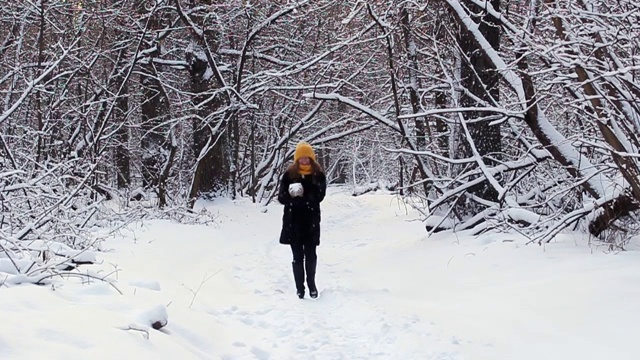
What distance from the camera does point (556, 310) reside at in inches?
173

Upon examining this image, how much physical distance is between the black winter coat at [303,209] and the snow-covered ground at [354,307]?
64 cm

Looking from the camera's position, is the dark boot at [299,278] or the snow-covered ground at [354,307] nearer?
the snow-covered ground at [354,307]

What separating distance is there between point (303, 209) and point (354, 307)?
148 centimetres

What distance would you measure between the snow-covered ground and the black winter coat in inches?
25.3

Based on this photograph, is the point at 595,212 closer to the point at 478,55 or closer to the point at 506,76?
the point at 506,76

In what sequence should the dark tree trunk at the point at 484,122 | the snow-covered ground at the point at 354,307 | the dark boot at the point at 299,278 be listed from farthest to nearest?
the dark tree trunk at the point at 484,122
the dark boot at the point at 299,278
the snow-covered ground at the point at 354,307

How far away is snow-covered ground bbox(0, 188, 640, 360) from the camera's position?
3549 millimetres

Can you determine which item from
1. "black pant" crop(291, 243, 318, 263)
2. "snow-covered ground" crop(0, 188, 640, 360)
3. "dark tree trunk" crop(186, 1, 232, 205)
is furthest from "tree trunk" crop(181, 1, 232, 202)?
"black pant" crop(291, 243, 318, 263)

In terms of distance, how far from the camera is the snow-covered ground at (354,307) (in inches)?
140

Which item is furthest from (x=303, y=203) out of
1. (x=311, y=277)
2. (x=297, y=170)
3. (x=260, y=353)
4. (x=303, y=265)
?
(x=260, y=353)

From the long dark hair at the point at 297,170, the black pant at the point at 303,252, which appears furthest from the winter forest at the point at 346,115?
the long dark hair at the point at 297,170

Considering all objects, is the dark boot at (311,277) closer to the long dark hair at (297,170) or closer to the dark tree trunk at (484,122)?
the long dark hair at (297,170)

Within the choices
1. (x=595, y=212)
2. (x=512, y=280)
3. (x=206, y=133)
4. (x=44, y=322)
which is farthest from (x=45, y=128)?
(x=595, y=212)

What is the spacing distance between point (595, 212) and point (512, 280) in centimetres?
161
